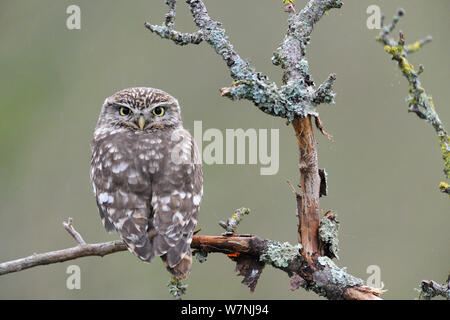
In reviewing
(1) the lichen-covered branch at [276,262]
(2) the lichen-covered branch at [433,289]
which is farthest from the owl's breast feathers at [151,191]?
(2) the lichen-covered branch at [433,289]

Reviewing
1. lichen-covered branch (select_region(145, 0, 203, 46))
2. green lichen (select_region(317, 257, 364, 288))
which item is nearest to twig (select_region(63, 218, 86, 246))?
lichen-covered branch (select_region(145, 0, 203, 46))

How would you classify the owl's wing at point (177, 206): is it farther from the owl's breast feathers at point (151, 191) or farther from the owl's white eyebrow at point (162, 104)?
the owl's white eyebrow at point (162, 104)

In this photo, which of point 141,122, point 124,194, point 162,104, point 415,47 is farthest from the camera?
point 162,104

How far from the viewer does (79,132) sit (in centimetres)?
534

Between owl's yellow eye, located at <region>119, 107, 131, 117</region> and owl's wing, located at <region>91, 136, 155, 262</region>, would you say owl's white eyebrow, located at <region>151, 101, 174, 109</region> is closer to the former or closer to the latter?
owl's yellow eye, located at <region>119, 107, 131, 117</region>

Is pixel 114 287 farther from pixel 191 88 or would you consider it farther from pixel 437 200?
pixel 437 200

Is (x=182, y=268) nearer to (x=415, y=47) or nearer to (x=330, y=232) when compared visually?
(x=330, y=232)

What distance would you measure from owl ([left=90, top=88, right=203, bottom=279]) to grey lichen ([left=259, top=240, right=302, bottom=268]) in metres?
0.41

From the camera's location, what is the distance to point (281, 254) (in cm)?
277

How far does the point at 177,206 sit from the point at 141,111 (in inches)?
29.1

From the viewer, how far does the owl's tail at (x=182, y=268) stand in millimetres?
2967

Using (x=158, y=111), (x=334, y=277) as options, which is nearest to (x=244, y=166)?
(x=158, y=111)
